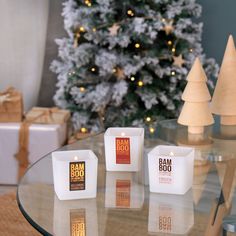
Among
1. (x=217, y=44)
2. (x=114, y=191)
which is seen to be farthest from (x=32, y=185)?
(x=217, y=44)

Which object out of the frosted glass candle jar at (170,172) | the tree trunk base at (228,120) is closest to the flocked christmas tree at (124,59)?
the tree trunk base at (228,120)

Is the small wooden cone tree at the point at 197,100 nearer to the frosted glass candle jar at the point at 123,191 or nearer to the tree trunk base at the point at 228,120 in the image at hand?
the tree trunk base at the point at 228,120

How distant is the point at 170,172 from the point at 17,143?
6.22 ft

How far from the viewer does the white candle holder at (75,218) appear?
149 cm

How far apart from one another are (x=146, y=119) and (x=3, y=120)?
34.5 inches

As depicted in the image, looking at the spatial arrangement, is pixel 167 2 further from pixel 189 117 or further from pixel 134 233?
pixel 134 233

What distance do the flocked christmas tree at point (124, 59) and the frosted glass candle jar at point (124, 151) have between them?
159 centimetres

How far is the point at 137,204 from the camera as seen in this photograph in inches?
65.5

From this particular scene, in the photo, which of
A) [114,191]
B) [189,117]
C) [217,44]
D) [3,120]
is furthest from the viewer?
[217,44]

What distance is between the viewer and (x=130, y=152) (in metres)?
1.89

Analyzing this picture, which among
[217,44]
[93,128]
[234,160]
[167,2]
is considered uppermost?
[167,2]

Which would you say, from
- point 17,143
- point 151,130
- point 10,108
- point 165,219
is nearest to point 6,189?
point 17,143

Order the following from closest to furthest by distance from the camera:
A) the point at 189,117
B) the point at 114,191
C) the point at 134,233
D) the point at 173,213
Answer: the point at 134,233
the point at 173,213
the point at 114,191
the point at 189,117

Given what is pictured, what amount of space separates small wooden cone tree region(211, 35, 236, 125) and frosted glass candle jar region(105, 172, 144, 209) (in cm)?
47
